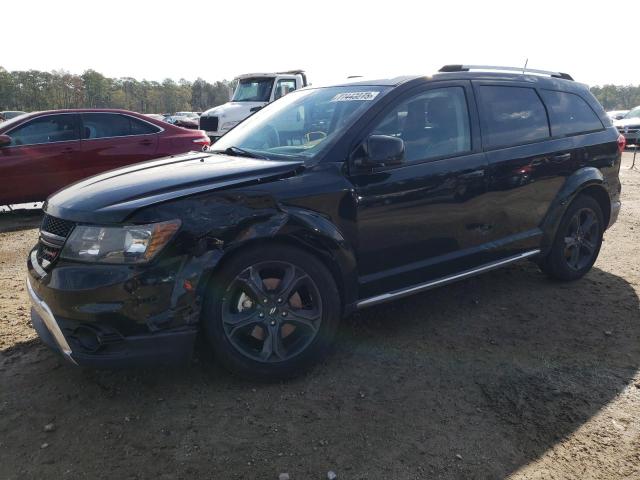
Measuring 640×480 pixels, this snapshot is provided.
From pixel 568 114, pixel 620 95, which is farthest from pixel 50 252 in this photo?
pixel 620 95

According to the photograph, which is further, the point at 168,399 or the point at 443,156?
the point at 443,156

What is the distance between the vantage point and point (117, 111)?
8008 millimetres

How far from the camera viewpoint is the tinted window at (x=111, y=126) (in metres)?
7.68

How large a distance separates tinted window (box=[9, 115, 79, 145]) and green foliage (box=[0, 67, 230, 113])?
65.4 m

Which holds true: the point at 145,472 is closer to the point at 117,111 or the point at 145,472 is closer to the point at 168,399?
the point at 168,399

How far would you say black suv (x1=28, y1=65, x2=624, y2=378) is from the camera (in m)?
2.58

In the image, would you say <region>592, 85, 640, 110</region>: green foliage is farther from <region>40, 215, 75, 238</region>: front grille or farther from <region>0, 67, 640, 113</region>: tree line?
<region>40, 215, 75, 238</region>: front grille

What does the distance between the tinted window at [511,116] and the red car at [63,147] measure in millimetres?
5619

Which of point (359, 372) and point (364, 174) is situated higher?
point (364, 174)

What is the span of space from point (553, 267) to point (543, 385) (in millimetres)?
1841

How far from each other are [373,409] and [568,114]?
322 cm

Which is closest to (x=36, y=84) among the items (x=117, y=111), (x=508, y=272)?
(x=117, y=111)

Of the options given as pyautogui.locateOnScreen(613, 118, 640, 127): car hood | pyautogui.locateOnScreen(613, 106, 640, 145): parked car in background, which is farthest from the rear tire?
pyautogui.locateOnScreen(613, 118, 640, 127): car hood

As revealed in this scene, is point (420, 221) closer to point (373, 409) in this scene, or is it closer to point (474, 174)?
point (474, 174)
